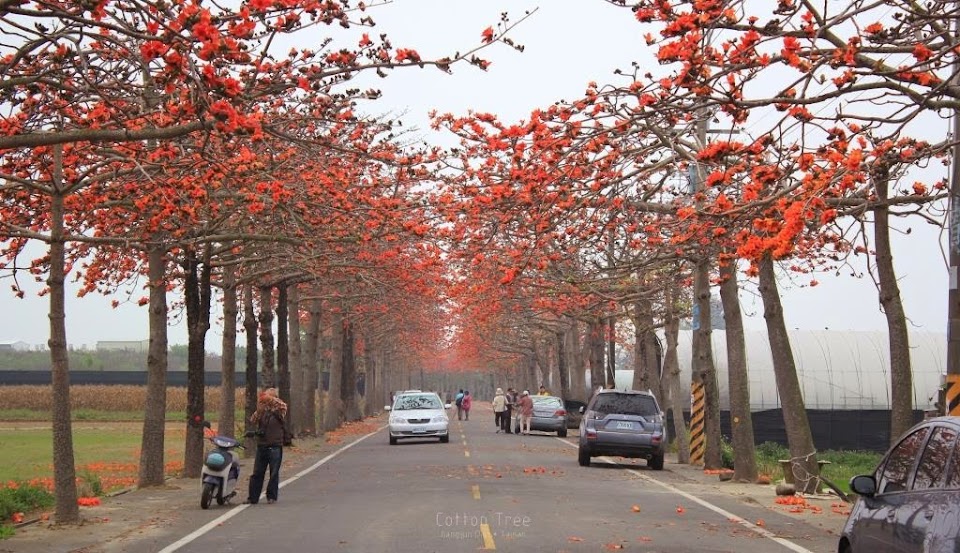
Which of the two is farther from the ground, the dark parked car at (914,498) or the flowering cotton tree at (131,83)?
the flowering cotton tree at (131,83)

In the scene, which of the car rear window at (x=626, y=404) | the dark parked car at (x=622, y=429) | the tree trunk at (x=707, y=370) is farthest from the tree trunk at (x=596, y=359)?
the tree trunk at (x=707, y=370)

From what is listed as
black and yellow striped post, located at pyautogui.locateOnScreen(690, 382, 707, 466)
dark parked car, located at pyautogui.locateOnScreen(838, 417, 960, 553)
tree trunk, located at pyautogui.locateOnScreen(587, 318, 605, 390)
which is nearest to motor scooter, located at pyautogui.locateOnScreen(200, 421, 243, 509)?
dark parked car, located at pyautogui.locateOnScreen(838, 417, 960, 553)

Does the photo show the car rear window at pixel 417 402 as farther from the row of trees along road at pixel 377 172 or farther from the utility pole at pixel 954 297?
the utility pole at pixel 954 297

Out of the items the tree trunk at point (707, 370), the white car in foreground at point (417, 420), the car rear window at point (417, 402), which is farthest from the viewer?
the car rear window at point (417, 402)

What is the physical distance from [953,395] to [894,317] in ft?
9.22

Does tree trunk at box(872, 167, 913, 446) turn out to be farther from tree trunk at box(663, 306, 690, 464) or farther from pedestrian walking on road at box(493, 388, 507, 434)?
pedestrian walking on road at box(493, 388, 507, 434)

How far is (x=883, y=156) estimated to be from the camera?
12477 mm

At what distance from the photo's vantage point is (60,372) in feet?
52.6

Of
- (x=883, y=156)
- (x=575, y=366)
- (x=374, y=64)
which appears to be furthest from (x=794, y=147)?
(x=575, y=366)

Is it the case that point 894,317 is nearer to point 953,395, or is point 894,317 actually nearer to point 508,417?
point 953,395

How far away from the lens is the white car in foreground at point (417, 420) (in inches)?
1501

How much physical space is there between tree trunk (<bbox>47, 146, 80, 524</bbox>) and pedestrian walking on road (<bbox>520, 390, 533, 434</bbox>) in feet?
103

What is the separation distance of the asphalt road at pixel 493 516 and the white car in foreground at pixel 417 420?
10879 millimetres

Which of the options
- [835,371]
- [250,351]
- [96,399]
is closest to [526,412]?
[835,371]
